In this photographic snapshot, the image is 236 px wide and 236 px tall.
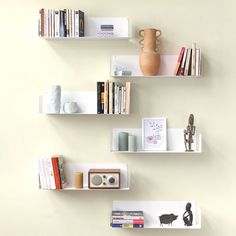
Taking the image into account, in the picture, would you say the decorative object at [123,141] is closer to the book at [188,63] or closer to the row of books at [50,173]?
the row of books at [50,173]

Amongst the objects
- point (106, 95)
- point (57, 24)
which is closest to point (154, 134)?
point (106, 95)

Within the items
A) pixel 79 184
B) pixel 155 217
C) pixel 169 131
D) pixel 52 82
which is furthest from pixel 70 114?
pixel 155 217

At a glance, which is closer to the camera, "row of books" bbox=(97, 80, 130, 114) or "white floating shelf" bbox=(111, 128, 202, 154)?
"row of books" bbox=(97, 80, 130, 114)

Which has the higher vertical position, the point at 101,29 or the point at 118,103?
the point at 101,29

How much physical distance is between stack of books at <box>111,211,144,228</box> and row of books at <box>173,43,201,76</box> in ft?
3.55

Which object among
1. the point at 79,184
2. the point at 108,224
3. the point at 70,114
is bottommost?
the point at 108,224

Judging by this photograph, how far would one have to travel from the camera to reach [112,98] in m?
3.17

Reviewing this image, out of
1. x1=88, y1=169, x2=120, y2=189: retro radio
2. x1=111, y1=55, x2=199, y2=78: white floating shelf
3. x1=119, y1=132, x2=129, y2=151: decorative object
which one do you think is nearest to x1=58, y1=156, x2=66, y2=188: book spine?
x1=88, y1=169, x2=120, y2=189: retro radio

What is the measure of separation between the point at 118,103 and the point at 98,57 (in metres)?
0.41

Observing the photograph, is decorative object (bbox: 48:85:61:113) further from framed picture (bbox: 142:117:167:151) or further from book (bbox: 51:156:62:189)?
framed picture (bbox: 142:117:167:151)

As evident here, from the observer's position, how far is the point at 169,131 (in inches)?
130

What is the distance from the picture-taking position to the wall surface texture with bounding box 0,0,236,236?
3.30 m

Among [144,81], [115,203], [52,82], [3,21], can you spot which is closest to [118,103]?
[144,81]

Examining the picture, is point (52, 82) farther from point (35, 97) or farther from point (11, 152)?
point (11, 152)
